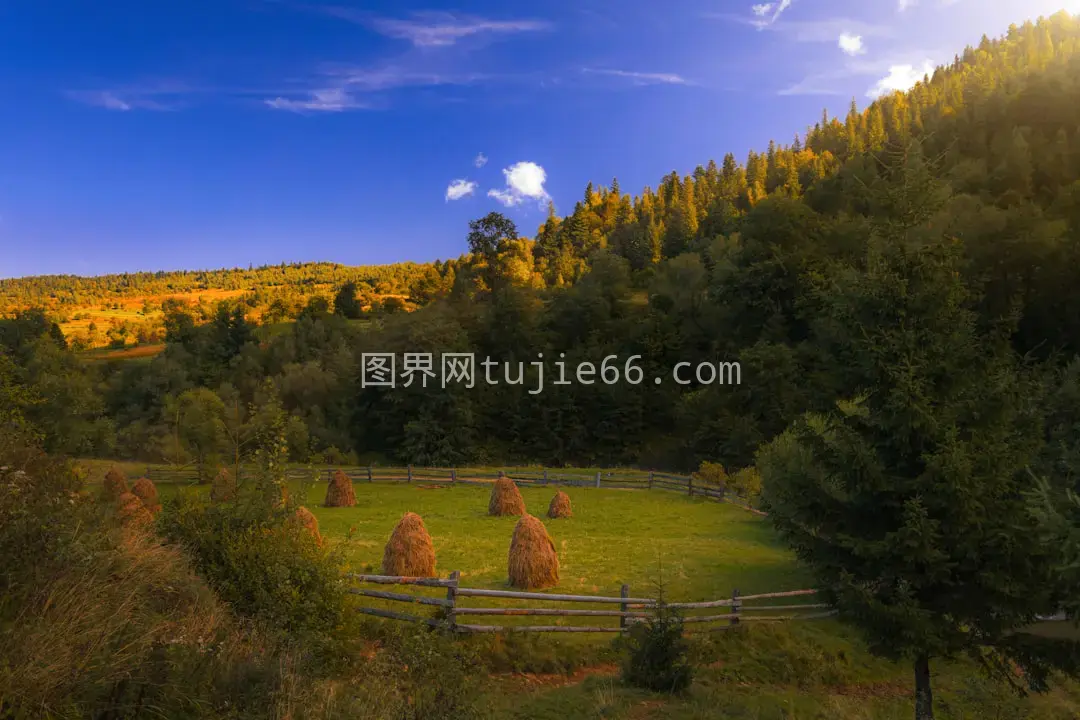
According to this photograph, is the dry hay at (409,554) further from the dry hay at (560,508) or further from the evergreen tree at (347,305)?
the evergreen tree at (347,305)

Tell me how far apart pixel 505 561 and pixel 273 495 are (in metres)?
8.12

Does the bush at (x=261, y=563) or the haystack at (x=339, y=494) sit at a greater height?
A: the bush at (x=261, y=563)

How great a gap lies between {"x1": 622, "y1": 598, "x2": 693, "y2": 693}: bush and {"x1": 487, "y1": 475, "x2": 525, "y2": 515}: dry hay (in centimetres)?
1423

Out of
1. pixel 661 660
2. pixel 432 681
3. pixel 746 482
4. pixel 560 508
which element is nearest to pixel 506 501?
pixel 560 508

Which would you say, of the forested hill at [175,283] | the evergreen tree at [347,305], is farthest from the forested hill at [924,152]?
the forested hill at [175,283]

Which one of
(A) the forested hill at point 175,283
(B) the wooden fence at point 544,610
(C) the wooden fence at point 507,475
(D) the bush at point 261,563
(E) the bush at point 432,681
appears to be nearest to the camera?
(E) the bush at point 432,681

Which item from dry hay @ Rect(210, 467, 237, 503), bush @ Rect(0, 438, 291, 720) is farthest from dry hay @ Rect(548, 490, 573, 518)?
bush @ Rect(0, 438, 291, 720)

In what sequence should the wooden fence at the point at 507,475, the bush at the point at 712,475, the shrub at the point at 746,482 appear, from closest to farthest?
the shrub at the point at 746,482
the bush at the point at 712,475
the wooden fence at the point at 507,475

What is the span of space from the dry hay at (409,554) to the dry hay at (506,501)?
356 inches

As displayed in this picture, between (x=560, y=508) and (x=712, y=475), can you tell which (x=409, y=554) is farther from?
(x=712, y=475)

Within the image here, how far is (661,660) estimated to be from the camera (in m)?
9.45


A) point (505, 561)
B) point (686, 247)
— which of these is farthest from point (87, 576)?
point (686, 247)

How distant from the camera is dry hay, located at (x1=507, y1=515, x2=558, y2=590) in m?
14.0

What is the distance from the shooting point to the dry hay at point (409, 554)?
14422 mm
